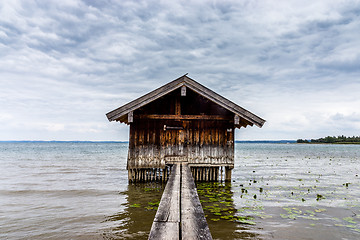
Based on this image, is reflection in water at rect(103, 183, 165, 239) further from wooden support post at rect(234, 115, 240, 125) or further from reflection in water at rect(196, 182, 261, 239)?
wooden support post at rect(234, 115, 240, 125)

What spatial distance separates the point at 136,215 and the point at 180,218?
16.2 ft

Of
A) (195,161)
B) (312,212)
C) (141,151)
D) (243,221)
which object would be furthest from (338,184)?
(141,151)

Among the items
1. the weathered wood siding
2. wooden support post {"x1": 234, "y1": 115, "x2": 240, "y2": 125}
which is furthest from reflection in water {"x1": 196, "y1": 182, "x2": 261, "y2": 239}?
wooden support post {"x1": 234, "y1": 115, "x2": 240, "y2": 125}

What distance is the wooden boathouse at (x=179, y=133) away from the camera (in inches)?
522

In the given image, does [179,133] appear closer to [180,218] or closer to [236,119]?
[236,119]

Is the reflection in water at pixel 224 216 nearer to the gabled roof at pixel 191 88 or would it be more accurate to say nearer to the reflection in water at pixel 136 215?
the reflection in water at pixel 136 215

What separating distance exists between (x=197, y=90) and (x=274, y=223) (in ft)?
21.4

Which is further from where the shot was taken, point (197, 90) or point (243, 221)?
point (197, 90)

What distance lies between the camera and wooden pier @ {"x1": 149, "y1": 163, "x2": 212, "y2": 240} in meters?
3.78

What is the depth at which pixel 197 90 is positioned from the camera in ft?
40.7

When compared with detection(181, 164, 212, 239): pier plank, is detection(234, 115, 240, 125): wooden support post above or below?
above

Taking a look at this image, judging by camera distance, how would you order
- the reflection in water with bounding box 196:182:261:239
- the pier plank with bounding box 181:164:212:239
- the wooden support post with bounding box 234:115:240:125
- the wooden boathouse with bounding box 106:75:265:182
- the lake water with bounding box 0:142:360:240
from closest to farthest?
the pier plank with bounding box 181:164:212:239, the reflection in water with bounding box 196:182:261:239, the lake water with bounding box 0:142:360:240, the wooden support post with bounding box 234:115:240:125, the wooden boathouse with bounding box 106:75:265:182

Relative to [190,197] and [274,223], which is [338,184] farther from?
[190,197]

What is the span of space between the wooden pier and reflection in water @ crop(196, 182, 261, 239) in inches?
77.1
